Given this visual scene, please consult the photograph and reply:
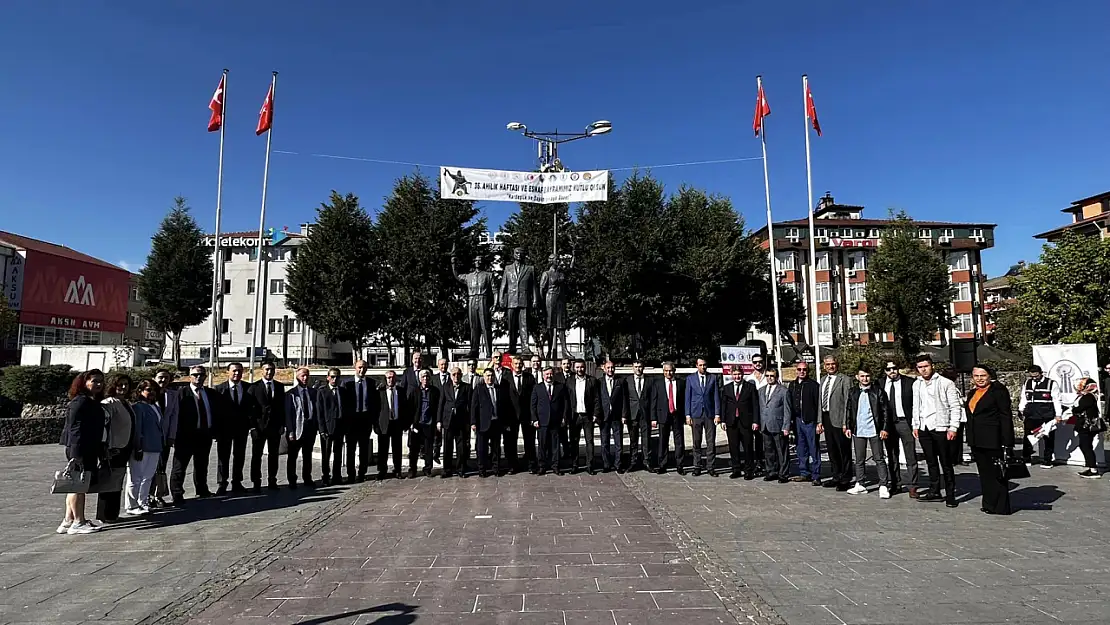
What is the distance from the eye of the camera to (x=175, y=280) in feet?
132

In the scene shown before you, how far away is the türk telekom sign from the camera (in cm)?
4866

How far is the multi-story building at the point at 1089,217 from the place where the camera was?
48469 mm

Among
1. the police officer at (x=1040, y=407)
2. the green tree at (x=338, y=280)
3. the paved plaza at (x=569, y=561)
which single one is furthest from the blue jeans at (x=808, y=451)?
the green tree at (x=338, y=280)

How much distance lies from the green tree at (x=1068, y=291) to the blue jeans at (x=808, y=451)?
20703mm

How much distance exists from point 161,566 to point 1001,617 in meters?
6.62

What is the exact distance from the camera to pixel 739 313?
108ft

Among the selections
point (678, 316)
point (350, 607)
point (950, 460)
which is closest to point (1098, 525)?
point (950, 460)

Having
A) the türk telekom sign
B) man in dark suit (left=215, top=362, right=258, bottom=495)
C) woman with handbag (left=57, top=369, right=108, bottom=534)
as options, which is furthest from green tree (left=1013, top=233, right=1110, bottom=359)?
the türk telekom sign

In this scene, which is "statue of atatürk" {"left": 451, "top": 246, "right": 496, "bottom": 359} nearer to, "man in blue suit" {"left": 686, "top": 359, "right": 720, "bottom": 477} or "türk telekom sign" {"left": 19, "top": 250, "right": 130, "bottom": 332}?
"man in blue suit" {"left": 686, "top": 359, "right": 720, "bottom": 477}

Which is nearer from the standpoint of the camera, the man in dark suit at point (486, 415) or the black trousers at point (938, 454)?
the black trousers at point (938, 454)

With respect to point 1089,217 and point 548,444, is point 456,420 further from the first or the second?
point 1089,217

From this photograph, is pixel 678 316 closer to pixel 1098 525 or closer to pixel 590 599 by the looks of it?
pixel 1098 525

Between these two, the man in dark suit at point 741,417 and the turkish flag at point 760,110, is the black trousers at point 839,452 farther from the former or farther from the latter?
the turkish flag at point 760,110

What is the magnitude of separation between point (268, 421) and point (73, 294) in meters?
55.5
